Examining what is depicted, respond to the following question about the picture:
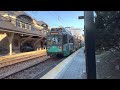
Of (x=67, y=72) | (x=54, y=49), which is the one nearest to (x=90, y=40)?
(x=67, y=72)

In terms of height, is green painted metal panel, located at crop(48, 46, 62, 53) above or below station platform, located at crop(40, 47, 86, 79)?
above

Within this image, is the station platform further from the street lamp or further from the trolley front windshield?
the trolley front windshield

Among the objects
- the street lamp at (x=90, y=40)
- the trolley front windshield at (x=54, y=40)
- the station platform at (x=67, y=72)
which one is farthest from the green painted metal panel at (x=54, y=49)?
the street lamp at (x=90, y=40)

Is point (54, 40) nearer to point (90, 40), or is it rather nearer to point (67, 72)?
point (67, 72)

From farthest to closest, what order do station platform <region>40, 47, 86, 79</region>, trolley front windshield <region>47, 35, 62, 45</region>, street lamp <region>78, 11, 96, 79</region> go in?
trolley front windshield <region>47, 35, 62, 45</region>, station platform <region>40, 47, 86, 79</region>, street lamp <region>78, 11, 96, 79</region>

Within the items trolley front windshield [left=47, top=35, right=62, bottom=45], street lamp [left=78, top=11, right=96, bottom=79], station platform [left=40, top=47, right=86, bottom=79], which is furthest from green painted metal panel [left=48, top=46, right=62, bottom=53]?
street lamp [left=78, top=11, right=96, bottom=79]

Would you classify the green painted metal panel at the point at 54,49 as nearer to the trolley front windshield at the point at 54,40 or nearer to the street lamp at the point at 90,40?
the trolley front windshield at the point at 54,40
